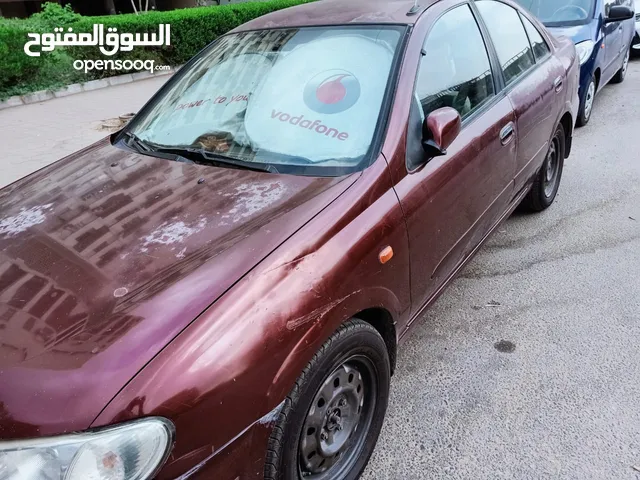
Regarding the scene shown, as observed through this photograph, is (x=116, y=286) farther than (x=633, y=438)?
No

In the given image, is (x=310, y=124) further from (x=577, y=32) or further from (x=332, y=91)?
(x=577, y=32)

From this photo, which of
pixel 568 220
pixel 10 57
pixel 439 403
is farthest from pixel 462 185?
pixel 10 57

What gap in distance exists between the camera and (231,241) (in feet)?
5.86

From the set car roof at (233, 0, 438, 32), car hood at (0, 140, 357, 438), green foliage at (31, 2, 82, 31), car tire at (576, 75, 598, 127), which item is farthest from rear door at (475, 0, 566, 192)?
green foliage at (31, 2, 82, 31)

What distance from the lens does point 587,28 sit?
580 centimetres

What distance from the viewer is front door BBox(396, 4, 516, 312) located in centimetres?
232

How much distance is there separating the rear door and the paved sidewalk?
4648 mm

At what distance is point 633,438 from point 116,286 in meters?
2.09

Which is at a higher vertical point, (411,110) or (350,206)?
(411,110)

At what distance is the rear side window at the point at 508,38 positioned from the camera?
3.26 m

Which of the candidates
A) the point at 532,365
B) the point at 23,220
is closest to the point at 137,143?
the point at 23,220

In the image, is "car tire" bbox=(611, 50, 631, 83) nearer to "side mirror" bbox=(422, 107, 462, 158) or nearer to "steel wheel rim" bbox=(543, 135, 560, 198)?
"steel wheel rim" bbox=(543, 135, 560, 198)

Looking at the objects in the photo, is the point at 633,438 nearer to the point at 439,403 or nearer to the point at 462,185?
the point at 439,403

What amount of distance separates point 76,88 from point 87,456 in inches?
366
